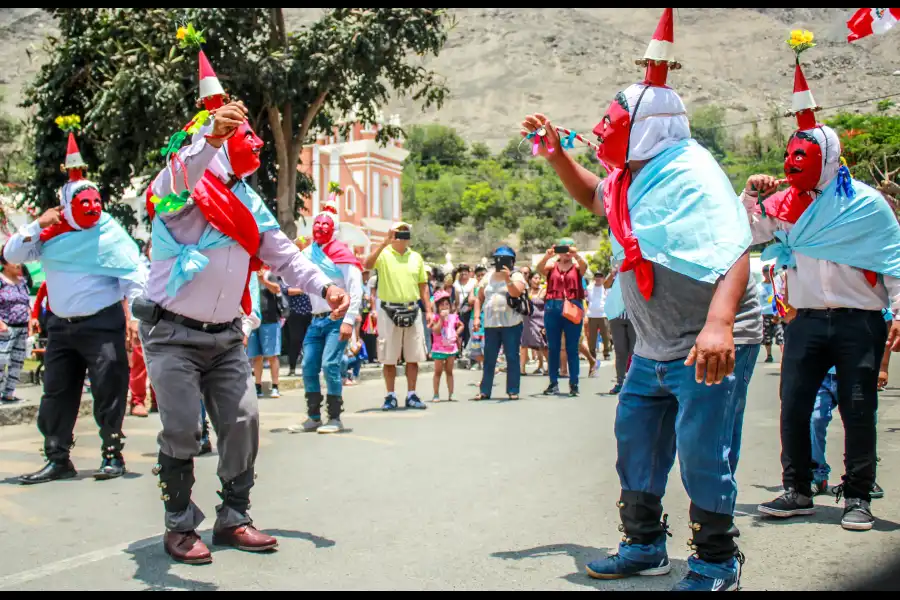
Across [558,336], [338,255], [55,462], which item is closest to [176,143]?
[55,462]

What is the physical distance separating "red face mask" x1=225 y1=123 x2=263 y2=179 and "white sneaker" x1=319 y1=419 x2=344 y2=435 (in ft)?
15.3

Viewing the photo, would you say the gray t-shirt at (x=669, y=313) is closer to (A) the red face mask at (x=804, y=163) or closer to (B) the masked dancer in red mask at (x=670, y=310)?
(B) the masked dancer in red mask at (x=670, y=310)

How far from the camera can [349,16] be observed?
70.1 ft

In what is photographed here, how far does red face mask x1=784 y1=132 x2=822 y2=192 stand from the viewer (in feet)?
18.5

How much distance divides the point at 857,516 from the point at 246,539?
3.17m

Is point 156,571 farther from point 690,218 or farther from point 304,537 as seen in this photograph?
point 690,218

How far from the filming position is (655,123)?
4.27 m

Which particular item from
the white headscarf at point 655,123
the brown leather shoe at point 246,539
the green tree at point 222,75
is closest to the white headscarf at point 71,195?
the brown leather shoe at point 246,539

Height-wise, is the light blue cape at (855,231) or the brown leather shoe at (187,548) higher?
the light blue cape at (855,231)

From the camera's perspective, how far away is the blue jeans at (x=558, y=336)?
43.6 ft

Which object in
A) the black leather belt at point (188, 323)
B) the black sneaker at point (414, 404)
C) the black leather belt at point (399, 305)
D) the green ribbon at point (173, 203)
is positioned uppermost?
the green ribbon at point (173, 203)

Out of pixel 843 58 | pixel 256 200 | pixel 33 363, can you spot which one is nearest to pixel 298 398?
pixel 33 363

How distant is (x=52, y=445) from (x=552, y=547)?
3.99 metres

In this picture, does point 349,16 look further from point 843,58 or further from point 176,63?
point 843,58
